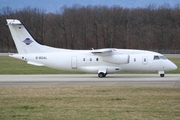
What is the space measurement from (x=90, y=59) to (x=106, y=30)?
57.3 metres

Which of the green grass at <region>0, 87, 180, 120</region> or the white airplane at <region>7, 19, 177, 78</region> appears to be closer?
the green grass at <region>0, 87, 180, 120</region>

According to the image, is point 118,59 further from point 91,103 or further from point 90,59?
point 91,103

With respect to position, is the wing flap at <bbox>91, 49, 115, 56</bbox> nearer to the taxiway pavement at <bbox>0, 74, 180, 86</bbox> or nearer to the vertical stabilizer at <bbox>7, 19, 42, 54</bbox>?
the taxiway pavement at <bbox>0, 74, 180, 86</bbox>

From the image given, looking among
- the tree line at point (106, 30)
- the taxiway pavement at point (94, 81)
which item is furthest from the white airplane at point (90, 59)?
the tree line at point (106, 30)

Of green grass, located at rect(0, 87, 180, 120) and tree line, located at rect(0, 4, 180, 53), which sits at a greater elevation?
tree line, located at rect(0, 4, 180, 53)

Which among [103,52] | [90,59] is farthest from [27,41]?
[103,52]

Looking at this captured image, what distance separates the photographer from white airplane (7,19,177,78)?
31.1 m

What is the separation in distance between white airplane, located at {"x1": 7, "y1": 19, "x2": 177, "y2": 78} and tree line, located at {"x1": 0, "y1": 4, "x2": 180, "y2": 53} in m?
53.0

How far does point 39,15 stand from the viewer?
104m

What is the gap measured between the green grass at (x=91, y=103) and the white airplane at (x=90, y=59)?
902 cm

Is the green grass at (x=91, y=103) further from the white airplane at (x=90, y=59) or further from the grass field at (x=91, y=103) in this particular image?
the white airplane at (x=90, y=59)

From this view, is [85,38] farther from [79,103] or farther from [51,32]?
[79,103]

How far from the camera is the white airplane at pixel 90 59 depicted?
102 ft

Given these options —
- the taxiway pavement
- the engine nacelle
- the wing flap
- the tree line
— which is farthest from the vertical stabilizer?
the tree line
